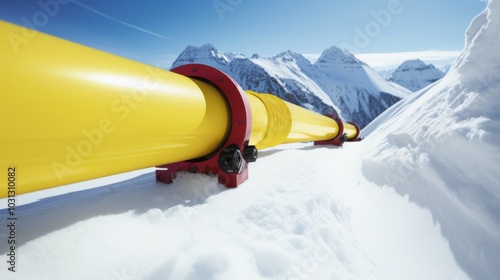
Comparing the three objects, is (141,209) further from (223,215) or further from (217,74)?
(217,74)

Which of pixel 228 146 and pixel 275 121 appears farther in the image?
pixel 275 121

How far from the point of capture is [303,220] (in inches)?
60.2

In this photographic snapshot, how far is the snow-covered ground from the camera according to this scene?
1071mm

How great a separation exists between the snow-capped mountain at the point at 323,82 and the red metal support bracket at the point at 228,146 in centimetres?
11807

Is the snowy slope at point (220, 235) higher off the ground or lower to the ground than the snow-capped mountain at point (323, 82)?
lower

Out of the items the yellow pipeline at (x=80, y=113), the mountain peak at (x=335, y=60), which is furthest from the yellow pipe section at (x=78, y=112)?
the mountain peak at (x=335, y=60)

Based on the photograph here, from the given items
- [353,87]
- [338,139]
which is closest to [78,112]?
[338,139]

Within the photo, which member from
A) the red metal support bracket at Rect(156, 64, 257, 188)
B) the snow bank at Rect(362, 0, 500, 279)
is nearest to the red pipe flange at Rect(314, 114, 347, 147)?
the snow bank at Rect(362, 0, 500, 279)

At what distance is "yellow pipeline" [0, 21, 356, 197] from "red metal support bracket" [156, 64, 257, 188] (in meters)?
Result: 0.29

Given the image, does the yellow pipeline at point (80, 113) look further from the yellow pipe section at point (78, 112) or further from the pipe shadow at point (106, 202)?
the pipe shadow at point (106, 202)

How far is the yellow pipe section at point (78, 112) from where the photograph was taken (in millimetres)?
854

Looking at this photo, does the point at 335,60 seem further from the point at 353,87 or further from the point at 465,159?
the point at 465,159

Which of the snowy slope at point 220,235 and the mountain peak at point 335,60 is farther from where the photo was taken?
the mountain peak at point 335,60

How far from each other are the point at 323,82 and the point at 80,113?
16935 centimetres
